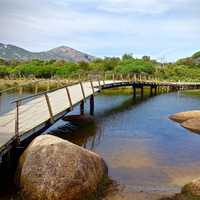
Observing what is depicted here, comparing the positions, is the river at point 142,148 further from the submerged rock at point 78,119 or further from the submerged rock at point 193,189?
the submerged rock at point 78,119

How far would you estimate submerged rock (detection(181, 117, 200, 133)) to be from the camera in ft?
68.0

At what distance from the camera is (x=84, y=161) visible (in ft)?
32.4

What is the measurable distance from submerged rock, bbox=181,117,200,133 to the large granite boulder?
38.8 ft

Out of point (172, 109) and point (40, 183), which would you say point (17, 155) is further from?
point (172, 109)

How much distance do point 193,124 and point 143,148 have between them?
636 cm

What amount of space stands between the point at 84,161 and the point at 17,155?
3381mm

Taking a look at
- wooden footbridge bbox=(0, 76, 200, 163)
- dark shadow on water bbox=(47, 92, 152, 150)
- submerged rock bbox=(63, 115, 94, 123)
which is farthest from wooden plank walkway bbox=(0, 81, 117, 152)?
submerged rock bbox=(63, 115, 94, 123)

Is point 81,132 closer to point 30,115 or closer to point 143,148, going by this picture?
point 143,148

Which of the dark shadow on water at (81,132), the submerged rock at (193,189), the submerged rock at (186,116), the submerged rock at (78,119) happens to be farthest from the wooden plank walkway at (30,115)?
the submerged rock at (186,116)

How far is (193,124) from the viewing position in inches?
846

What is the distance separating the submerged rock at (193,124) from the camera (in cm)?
2072

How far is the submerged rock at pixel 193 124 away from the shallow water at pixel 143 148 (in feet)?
1.54

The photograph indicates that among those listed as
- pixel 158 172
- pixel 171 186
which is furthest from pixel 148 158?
pixel 171 186

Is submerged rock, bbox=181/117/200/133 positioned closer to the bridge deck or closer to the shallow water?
the shallow water
